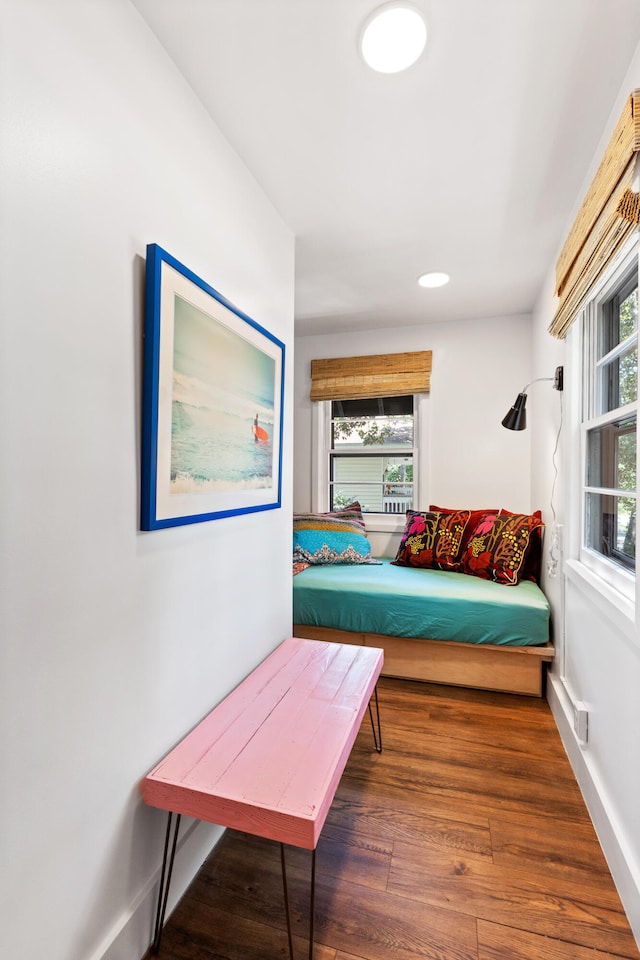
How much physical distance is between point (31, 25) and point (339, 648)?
6.62 ft

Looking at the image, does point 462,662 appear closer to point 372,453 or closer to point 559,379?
point 559,379

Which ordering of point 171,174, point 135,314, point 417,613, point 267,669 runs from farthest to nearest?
point 417,613
point 267,669
point 171,174
point 135,314

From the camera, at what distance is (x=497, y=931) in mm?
1216

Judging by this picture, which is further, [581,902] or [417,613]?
[417,613]

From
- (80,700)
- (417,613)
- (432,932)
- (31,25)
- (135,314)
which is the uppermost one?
(31,25)

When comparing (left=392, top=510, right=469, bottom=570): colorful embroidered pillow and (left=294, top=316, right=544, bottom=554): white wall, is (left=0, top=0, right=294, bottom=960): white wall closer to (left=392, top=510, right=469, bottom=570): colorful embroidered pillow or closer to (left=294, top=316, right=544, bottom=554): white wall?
(left=392, top=510, right=469, bottom=570): colorful embroidered pillow

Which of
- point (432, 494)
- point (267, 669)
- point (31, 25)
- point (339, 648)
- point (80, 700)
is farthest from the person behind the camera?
point (432, 494)

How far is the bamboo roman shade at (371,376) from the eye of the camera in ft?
11.6

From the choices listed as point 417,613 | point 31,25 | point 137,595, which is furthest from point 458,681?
point 31,25

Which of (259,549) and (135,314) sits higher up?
(135,314)

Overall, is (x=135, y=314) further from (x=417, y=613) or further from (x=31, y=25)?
(x=417, y=613)

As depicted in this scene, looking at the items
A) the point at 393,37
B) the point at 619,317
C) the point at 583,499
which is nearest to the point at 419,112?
the point at 393,37

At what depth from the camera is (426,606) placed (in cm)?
254

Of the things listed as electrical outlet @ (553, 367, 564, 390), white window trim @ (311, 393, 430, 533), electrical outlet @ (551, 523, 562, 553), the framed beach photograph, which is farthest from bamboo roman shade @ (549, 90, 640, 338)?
white window trim @ (311, 393, 430, 533)
